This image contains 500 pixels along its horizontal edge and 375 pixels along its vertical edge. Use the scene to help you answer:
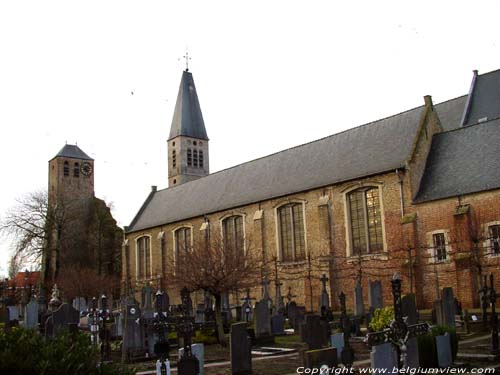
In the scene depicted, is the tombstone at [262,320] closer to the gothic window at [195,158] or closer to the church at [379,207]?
the church at [379,207]

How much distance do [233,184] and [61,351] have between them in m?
33.0

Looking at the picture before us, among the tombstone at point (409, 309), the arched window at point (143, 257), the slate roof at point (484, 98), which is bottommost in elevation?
the tombstone at point (409, 309)

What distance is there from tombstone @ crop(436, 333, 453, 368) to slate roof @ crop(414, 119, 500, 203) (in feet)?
47.4

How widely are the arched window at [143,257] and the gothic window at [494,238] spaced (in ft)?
89.2

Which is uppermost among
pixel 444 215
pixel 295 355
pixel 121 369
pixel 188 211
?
pixel 188 211

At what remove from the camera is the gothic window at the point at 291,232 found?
3128cm

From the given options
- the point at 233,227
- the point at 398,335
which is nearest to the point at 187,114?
the point at 233,227

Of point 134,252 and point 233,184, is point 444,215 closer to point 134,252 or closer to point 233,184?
point 233,184

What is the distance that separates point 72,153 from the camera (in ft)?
194

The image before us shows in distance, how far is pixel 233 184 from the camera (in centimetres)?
3844

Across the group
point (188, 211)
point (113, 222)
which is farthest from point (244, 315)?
point (113, 222)

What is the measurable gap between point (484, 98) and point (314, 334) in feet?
85.0

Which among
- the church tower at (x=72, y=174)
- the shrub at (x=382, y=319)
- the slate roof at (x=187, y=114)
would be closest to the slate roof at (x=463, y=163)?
the shrub at (x=382, y=319)

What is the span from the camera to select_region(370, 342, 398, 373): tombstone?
26.1 ft
